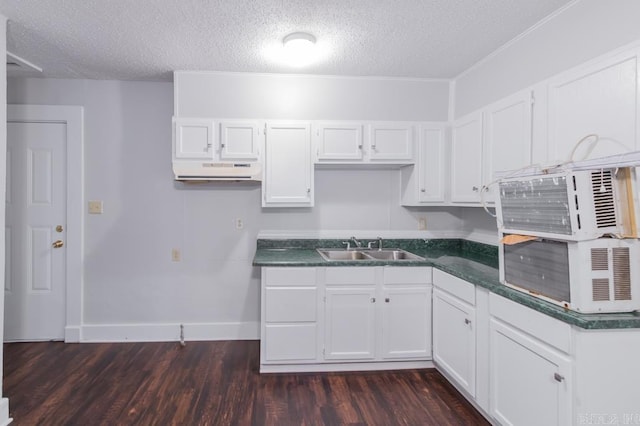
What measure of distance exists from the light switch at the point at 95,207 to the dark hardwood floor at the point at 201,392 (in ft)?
4.01

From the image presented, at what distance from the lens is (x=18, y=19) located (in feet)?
6.98

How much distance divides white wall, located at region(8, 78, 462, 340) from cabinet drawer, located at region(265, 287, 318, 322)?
73cm

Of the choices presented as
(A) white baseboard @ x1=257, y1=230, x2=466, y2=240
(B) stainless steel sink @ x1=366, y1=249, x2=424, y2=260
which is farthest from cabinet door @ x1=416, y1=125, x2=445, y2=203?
(B) stainless steel sink @ x1=366, y1=249, x2=424, y2=260

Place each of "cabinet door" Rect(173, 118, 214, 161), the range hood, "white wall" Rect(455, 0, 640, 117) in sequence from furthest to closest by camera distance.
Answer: "cabinet door" Rect(173, 118, 214, 161), the range hood, "white wall" Rect(455, 0, 640, 117)

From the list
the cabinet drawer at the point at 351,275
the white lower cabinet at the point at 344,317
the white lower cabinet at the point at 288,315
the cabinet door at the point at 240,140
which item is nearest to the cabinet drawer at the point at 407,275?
the white lower cabinet at the point at 344,317

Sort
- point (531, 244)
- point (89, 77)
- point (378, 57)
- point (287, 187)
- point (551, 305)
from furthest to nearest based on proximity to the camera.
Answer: point (89, 77) < point (287, 187) < point (378, 57) < point (531, 244) < point (551, 305)

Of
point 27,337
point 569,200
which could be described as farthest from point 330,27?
point 27,337

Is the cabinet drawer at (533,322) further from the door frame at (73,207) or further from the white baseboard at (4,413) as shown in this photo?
the door frame at (73,207)

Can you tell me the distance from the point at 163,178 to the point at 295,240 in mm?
1366

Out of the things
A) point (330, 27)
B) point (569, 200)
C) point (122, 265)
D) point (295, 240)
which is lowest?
point (122, 265)

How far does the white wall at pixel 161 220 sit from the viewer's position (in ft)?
10.4

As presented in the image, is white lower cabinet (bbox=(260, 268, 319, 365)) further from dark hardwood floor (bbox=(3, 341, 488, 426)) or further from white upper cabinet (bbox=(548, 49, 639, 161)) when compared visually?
white upper cabinet (bbox=(548, 49, 639, 161))

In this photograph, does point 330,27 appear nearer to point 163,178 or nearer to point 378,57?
point 378,57

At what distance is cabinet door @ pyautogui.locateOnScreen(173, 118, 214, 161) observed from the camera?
2.82 m
